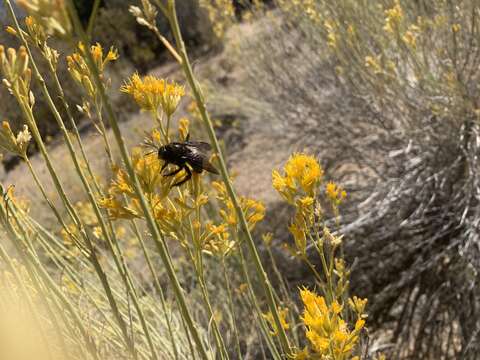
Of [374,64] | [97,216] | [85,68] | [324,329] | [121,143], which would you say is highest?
[85,68]

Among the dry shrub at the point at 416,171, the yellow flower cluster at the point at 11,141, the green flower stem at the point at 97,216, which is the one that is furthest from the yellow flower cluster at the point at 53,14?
the dry shrub at the point at 416,171

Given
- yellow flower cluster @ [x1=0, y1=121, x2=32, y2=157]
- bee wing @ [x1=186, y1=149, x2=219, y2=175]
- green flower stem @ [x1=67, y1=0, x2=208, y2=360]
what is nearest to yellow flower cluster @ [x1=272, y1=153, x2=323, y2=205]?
bee wing @ [x1=186, y1=149, x2=219, y2=175]

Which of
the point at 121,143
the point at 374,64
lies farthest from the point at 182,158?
the point at 374,64

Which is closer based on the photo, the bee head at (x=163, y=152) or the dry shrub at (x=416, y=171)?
the bee head at (x=163, y=152)

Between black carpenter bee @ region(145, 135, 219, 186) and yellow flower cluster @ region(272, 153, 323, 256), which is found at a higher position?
black carpenter bee @ region(145, 135, 219, 186)

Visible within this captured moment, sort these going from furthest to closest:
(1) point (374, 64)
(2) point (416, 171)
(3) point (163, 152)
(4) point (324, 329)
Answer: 1. (2) point (416, 171)
2. (1) point (374, 64)
3. (3) point (163, 152)
4. (4) point (324, 329)

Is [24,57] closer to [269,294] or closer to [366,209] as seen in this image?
[269,294]

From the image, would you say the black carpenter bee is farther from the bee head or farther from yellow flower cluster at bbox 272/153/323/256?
yellow flower cluster at bbox 272/153/323/256

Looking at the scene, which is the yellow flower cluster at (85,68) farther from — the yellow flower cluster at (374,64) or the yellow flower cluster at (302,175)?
the yellow flower cluster at (374,64)

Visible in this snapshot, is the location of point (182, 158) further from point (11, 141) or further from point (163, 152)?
point (11, 141)

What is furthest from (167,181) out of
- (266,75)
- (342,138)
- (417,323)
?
(266,75)

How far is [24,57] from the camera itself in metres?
0.80

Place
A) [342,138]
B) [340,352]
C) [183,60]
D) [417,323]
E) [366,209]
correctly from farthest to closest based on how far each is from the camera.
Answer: [342,138], [366,209], [417,323], [340,352], [183,60]

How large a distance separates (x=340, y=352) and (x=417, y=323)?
1997mm
